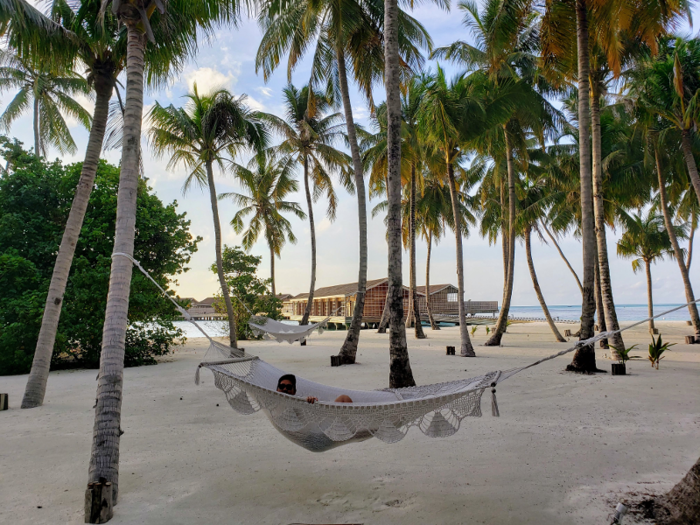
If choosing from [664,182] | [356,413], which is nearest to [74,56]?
[356,413]

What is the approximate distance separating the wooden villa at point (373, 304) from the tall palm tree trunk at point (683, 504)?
59.8 feet

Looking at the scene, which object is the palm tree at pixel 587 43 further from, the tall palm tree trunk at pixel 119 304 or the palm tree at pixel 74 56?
the tall palm tree trunk at pixel 119 304

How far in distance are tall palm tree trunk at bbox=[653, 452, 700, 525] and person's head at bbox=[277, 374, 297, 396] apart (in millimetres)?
2351

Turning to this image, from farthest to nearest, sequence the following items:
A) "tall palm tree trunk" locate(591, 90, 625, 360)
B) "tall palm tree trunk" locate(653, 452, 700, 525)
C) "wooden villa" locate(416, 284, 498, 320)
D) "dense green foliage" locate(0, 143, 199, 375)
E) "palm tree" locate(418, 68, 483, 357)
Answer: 1. "wooden villa" locate(416, 284, 498, 320)
2. "palm tree" locate(418, 68, 483, 357)
3. "tall palm tree trunk" locate(591, 90, 625, 360)
4. "dense green foliage" locate(0, 143, 199, 375)
5. "tall palm tree trunk" locate(653, 452, 700, 525)

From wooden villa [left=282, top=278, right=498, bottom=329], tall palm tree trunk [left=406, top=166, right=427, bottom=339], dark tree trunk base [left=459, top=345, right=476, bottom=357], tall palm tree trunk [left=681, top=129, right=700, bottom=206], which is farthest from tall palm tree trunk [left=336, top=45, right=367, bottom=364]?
wooden villa [left=282, top=278, right=498, bottom=329]

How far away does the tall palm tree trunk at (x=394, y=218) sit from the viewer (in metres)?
5.43

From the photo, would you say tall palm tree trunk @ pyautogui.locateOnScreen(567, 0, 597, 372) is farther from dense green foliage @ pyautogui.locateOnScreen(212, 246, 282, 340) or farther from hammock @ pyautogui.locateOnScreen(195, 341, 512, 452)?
dense green foliage @ pyautogui.locateOnScreen(212, 246, 282, 340)

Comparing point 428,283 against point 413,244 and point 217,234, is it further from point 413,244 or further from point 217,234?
point 217,234

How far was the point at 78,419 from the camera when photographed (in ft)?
13.5

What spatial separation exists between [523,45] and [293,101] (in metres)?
6.92

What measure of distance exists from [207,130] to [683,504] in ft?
33.2

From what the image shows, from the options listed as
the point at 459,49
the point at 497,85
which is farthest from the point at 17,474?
the point at 459,49

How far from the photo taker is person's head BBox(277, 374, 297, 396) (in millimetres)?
3285

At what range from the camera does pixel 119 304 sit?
8.51 ft
